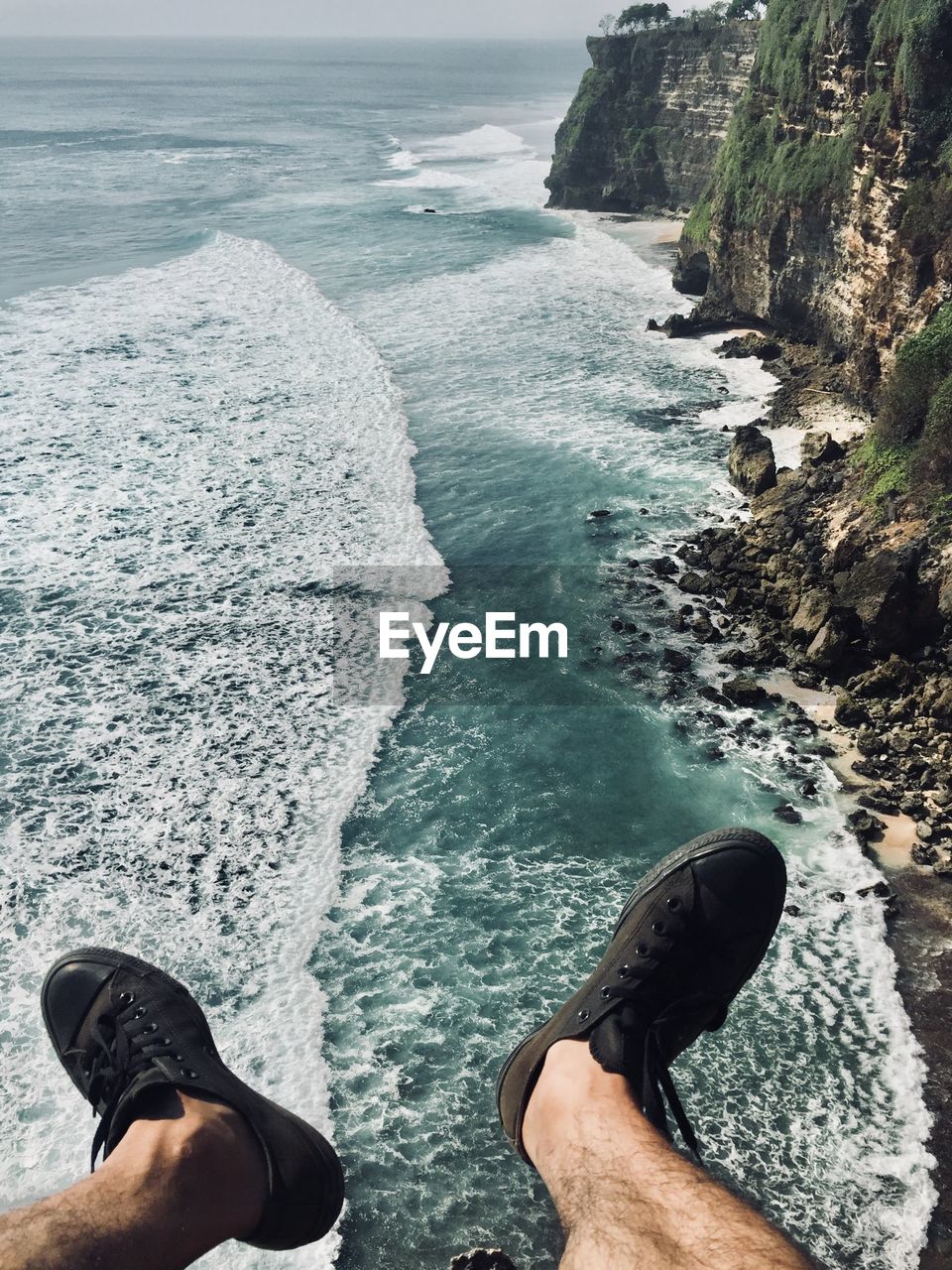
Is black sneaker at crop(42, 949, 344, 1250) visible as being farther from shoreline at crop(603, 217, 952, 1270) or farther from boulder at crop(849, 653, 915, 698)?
boulder at crop(849, 653, 915, 698)

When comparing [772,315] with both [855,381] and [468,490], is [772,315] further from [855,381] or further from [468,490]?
[468,490]

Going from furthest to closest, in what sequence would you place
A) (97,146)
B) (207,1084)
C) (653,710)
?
(97,146) < (653,710) < (207,1084)

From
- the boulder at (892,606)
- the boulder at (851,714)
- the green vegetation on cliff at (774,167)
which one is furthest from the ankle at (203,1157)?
the green vegetation on cliff at (774,167)

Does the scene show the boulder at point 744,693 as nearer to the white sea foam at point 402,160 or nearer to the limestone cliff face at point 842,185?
the limestone cliff face at point 842,185

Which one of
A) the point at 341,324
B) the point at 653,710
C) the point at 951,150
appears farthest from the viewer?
the point at 341,324

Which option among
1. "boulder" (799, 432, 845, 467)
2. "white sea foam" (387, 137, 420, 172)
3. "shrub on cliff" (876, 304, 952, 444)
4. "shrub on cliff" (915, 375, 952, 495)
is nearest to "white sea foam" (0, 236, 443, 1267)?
"boulder" (799, 432, 845, 467)

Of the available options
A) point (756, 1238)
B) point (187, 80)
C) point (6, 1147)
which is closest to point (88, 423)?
point (6, 1147)
